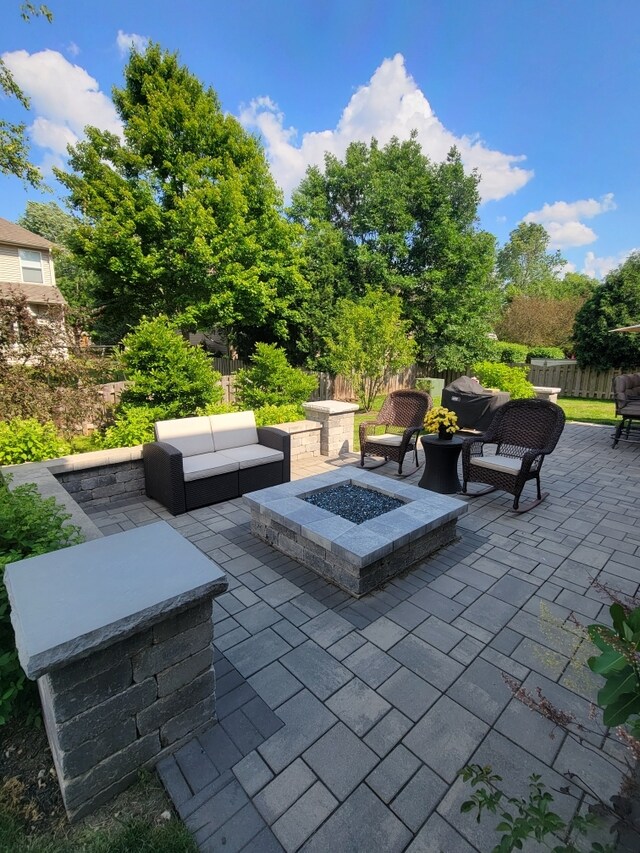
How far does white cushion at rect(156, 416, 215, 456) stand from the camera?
4.36m

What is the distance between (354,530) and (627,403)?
265 inches

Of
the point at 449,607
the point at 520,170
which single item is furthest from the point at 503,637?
the point at 520,170

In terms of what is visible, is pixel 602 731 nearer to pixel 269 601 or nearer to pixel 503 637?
pixel 503 637

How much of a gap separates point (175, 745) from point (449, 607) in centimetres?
179

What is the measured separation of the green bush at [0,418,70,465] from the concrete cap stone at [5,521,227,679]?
9.70 ft

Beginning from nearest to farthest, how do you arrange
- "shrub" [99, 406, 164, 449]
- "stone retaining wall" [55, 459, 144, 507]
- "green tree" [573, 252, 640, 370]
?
"stone retaining wall" [55, 459, 144, 507], "shrub" [99, 406, 164, 449], "green tree" [573, 252, 640, 370]

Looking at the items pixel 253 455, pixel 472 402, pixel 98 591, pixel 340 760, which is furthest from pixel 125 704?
pixel 472 402

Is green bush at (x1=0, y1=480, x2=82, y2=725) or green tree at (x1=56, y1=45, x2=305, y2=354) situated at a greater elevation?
green tree at (x1=56, y1=45, x2=305, y2=354)

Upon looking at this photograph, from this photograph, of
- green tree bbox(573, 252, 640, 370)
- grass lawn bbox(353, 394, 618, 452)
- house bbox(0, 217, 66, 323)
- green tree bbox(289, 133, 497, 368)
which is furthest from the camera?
house bbox(0, 217, 66, 323)

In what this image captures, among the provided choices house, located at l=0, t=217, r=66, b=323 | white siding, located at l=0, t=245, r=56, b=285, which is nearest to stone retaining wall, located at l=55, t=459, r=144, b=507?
house, located at l=0, t=217, r=66, b=323

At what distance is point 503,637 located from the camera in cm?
233

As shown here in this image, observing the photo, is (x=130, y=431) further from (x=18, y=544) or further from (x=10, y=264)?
(x=10, y=264)

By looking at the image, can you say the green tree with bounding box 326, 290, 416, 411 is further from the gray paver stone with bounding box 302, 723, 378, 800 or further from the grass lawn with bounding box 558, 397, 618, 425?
the gray paver stone with bounding box 302, 723, 378, 800

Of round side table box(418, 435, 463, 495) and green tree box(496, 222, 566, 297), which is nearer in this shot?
round side table box(418, 435, 463, 495)
